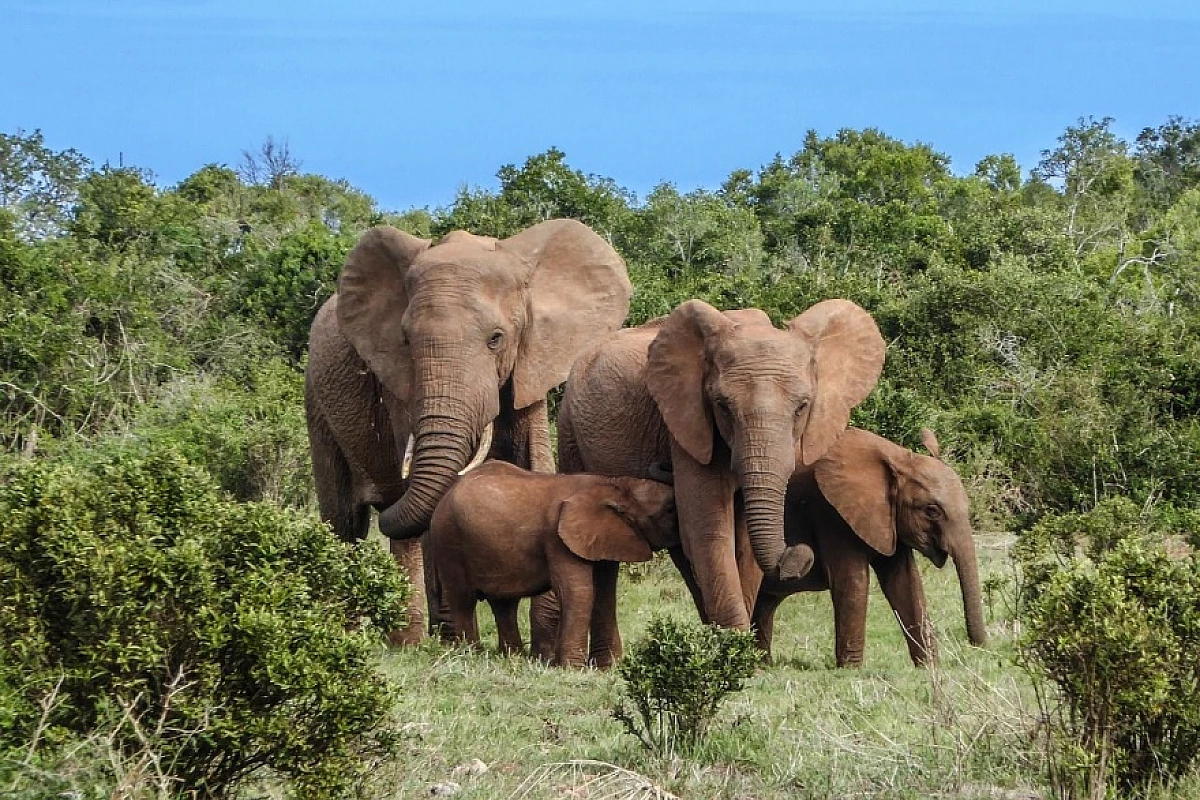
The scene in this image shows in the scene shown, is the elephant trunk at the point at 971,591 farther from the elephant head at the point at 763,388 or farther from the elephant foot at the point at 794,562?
the elephant foot at the point at 794,562

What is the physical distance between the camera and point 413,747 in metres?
6.71

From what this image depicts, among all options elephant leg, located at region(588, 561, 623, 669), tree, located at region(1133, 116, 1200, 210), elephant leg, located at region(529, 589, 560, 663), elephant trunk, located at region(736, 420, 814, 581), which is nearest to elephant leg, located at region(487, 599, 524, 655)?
elephant leg, located at region(529, 589, 560, 663)

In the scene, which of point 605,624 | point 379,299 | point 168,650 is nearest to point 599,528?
point 605,624

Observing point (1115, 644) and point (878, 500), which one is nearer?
point (1115, 644)

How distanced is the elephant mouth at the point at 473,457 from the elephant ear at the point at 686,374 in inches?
41.4

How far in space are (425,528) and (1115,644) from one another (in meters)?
4.87

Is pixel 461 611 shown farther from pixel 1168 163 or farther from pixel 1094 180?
pixel 1168 163

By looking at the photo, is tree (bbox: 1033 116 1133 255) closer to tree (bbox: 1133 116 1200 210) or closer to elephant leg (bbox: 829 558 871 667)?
tree (bbox: 1133 116 1200 210)

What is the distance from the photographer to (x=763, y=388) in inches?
354

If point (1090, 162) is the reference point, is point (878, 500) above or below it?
below

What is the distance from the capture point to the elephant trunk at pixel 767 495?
890 cm

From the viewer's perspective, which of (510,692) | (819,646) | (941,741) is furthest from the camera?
(819,646)

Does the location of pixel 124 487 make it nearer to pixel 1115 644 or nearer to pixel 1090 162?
pixel 1115 644

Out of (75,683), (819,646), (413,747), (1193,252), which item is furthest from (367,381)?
(1193,252)
